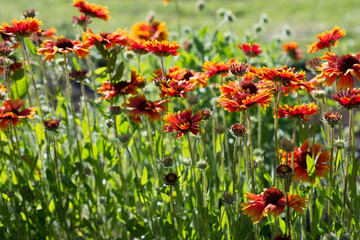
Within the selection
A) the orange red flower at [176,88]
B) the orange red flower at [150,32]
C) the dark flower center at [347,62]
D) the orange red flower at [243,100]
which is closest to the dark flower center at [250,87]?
the orange red flower at [243,100]

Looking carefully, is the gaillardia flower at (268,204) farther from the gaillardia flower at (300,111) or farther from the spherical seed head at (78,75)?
the spherical seed head at (78,75)

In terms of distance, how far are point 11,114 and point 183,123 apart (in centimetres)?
64

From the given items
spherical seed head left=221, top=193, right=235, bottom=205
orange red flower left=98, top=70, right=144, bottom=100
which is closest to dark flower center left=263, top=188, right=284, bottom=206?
spherical seed head left=221, top=193, right=235, bottom=205

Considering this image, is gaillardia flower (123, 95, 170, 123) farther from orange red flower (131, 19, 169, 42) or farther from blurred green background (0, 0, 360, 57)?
blurred green background (0, 0, 360, 57)

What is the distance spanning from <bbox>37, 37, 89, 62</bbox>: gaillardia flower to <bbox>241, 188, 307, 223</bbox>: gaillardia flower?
826 mm

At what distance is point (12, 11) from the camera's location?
928cm

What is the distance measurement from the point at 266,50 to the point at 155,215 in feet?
6.71

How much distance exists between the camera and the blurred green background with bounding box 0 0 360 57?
738 centimetres

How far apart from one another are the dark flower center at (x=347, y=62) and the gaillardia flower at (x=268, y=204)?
18.1 inches

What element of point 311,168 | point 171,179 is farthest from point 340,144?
point 171,179

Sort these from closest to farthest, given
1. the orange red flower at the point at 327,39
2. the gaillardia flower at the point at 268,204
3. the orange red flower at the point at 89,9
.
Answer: the gaillardia flower at the point at 268,204, the orange red flower at the point at 327,39, the orange red flower at the point at 89,9

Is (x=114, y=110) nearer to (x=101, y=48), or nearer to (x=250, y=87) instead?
(x=101, y=48)

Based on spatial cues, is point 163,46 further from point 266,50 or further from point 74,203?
point 266,50

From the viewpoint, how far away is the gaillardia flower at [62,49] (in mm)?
1612
